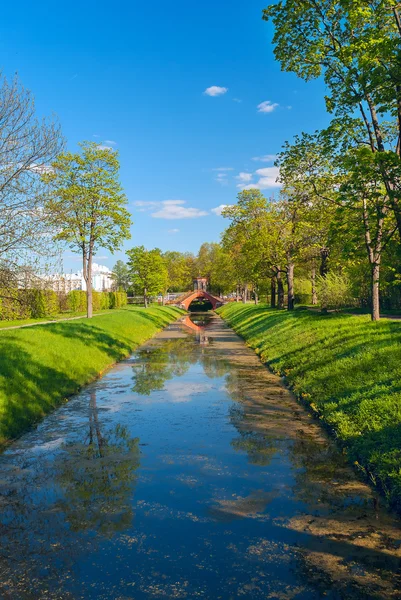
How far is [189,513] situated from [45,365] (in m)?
10.7

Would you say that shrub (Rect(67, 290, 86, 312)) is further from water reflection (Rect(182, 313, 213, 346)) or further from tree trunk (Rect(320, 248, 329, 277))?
tree trunk (Rect(320, 248, 329, 277))

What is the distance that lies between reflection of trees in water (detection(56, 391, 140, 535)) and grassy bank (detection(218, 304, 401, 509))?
4199 millimetres

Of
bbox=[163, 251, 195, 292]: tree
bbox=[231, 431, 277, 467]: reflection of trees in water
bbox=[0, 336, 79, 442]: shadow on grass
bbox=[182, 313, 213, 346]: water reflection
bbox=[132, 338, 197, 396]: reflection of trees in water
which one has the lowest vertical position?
bbox=[182, 313, 213, 346]: water reflection

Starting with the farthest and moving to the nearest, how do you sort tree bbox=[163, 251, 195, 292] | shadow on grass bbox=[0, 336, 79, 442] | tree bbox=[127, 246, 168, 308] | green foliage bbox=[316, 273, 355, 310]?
1. tree bbox=[163, 251, 195, 292]
2. tree bbox=[127, 246, 168, 308]
3. green foliage bbox=[316, 273, 355, 310]
4. shadow on grass bbox=[0, 336, 79, 442]

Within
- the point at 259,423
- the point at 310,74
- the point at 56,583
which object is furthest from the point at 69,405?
the point at 310,74

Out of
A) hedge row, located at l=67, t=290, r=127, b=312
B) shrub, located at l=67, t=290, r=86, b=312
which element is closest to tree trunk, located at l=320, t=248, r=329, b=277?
hedge row, located at l=67, t=290, r=127, b=312

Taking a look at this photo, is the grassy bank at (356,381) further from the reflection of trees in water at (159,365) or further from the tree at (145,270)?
the tree at (145,270)

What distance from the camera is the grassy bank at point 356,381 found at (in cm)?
841

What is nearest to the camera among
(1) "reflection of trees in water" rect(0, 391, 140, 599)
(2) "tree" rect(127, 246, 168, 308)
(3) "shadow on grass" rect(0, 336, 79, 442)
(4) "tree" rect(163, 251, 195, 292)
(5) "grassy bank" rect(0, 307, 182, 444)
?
(1) "reflection of trees in water" rect(0, 391, 140, 599)

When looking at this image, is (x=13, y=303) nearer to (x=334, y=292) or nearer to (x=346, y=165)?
(x=346, y=165)

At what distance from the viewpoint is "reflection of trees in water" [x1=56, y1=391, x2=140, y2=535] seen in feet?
22.3

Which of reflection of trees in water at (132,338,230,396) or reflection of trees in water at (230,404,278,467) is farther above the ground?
reflection of trees in water at (132,338,230,396)

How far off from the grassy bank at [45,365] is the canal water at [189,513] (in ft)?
2.34

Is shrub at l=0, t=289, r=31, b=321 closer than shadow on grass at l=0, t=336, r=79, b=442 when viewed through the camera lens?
No
